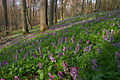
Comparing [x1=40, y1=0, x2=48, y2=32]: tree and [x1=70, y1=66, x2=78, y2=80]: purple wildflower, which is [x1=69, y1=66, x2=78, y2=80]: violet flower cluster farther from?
[x1=40, y1=0, x2=48, y2=32]: tree

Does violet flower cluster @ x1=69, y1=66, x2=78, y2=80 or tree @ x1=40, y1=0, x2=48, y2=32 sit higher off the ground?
tree @ x1=40, y1=0, x2=48, y2=32

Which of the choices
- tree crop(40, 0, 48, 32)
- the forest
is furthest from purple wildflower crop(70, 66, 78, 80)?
→ tree crop(40, 0, 48, 32)

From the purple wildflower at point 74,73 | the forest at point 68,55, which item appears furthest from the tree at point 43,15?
the purple wildflower at point 74,73

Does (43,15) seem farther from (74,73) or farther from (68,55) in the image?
(74,73)

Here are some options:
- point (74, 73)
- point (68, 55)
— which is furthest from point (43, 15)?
point (74, 73)

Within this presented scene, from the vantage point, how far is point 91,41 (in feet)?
11.3

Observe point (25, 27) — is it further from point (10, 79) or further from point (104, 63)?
point (104, 63)

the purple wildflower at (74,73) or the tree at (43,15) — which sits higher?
the tree at (43,15)

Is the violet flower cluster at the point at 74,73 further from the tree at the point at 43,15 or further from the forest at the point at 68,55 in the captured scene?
the tree at the point at 43,15

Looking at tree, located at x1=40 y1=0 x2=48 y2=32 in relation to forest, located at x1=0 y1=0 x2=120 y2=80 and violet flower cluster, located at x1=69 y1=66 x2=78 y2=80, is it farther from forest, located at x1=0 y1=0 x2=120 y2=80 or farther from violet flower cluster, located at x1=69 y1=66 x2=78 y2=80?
violet flower cluster, located at x1=69 y1=66 x2=78 y2=80

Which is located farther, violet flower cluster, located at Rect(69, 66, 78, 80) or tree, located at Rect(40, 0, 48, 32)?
tree, located at Rect(40, 0, 48, 32)

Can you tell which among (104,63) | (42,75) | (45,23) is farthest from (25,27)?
(104,63)

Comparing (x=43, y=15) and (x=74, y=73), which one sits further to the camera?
(x=43, y=15)

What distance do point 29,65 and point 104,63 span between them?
206 centimetres
